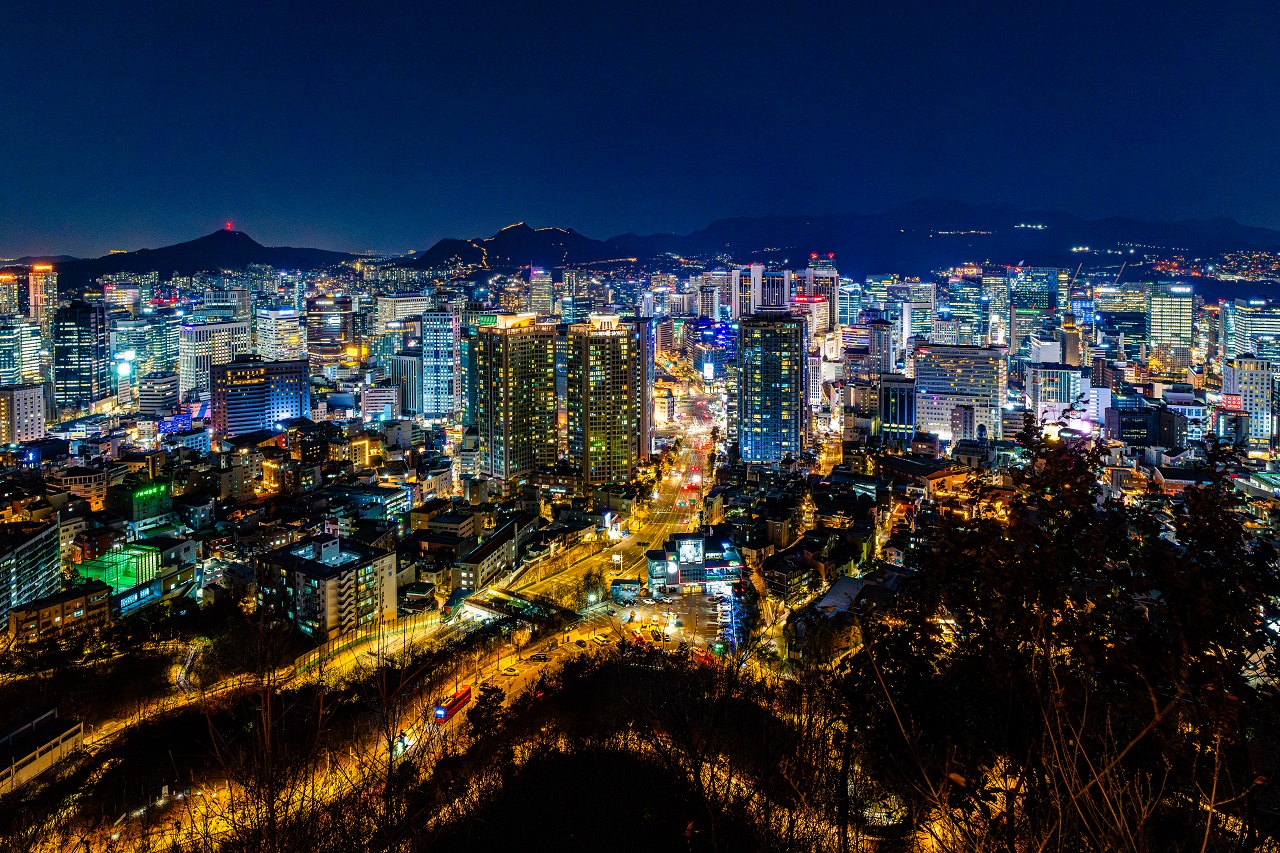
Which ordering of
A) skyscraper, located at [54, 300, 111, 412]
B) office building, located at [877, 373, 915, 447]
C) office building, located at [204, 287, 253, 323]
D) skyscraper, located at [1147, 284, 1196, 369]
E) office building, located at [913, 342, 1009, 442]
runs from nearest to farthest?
office building, located at [877, 373, 915, 447] < office building, located at [913, 342, 1009, 442] < skyscraper, located at [54, 300, 111, 412] < skyscraper, located at [1147, 284, 1196, 369] < office building, located at [204, 287, 253, 323]

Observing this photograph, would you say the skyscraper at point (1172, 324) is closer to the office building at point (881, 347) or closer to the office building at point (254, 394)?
the office building at point (881, 347)

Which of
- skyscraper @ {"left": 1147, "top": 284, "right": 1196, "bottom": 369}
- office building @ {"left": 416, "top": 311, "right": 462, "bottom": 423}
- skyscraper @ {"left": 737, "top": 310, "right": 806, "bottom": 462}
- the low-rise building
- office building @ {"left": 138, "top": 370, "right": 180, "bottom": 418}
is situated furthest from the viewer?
office building @ {"left": 416, "top": 311, "right": 462, "bottom": 423}

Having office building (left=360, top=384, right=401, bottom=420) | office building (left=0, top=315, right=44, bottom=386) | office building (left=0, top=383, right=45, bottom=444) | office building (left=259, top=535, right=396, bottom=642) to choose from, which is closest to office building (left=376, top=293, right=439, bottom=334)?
office building (left=360, top=384, right=401, bottom=420)

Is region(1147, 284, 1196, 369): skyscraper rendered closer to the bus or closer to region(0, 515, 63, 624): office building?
the bus

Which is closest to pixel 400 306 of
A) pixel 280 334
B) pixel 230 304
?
pixel 280 334

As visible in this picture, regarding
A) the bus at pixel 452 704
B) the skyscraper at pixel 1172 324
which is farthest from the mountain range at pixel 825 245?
the bus at pixel 452 704

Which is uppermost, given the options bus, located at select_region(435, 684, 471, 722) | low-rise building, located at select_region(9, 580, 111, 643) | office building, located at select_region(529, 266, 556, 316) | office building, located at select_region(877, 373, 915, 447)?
office building, located at select_region(529, 266, 556, 316)

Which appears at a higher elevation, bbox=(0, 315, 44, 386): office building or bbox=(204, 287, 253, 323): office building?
bbox=(204, 287, 253, 323): office building

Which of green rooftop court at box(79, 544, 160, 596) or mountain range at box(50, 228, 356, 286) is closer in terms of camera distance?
green rooftop court at box(79, 544, 160, 596)

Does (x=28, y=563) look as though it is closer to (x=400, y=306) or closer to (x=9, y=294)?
(x=9, y=294)
